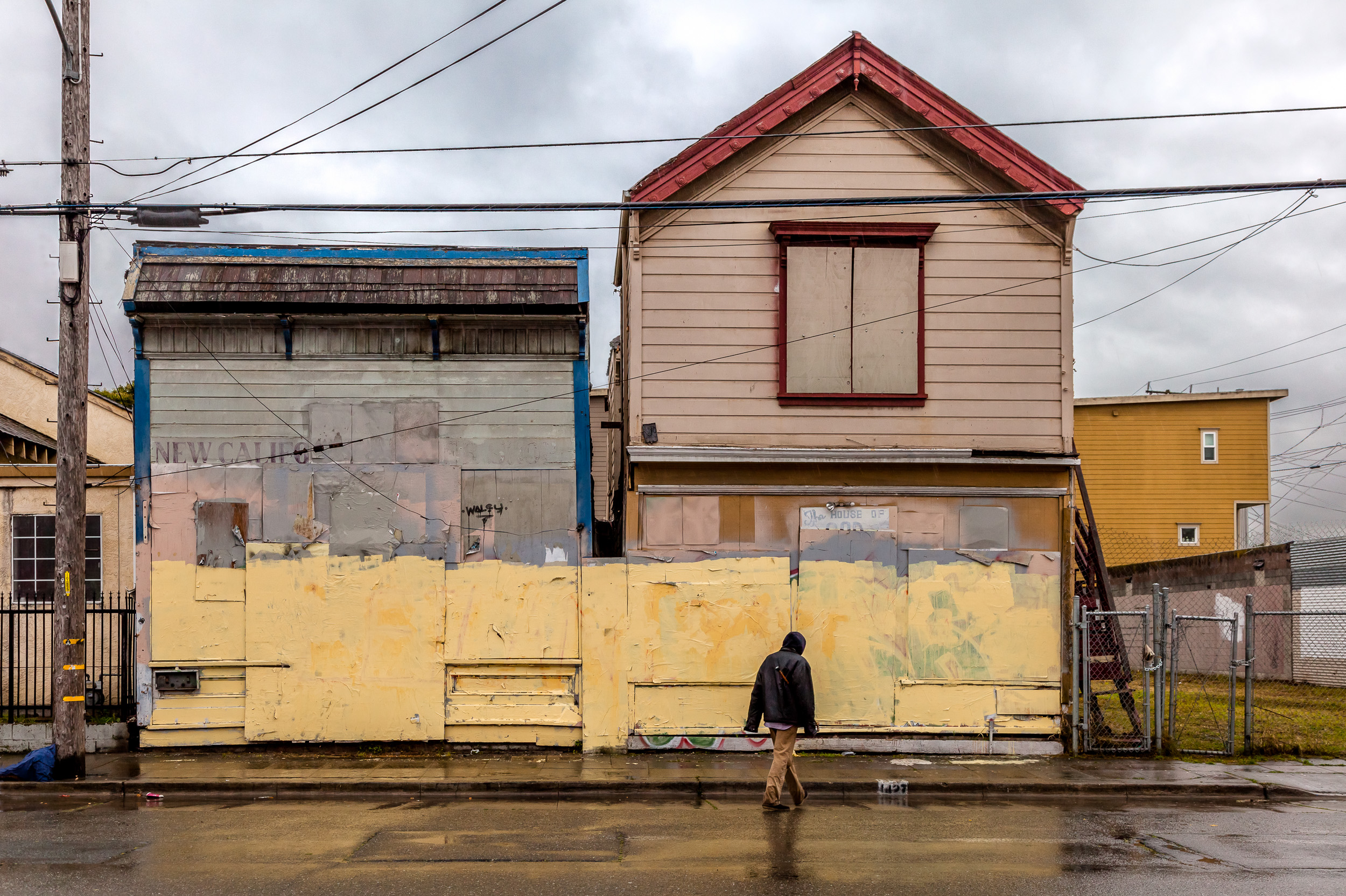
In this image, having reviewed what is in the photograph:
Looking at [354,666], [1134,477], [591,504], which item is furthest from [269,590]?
[1134,477]

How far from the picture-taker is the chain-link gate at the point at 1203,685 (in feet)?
43.1

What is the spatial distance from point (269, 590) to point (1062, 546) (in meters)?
10.0

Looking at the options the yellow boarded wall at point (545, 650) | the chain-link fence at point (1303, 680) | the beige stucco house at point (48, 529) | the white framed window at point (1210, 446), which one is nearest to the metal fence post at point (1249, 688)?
the chain-link fence at point (1303, 680)

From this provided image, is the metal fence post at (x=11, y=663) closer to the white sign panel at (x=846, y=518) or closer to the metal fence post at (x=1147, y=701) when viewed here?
the white sign panel at (x=846, y=518)

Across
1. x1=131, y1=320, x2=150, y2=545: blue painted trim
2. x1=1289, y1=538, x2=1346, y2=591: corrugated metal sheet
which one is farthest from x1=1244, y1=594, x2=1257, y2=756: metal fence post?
x1=131, y1=320, x2=150, y2=545: blue painted trim

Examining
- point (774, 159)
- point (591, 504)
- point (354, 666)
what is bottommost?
point (354, 666)

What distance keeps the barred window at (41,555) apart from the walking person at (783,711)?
32.0 feet

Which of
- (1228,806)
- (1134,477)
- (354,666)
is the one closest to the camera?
(1228,806)

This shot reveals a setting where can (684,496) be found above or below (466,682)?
above

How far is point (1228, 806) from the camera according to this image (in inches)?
424

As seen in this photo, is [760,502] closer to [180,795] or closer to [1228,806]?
[1228,806]

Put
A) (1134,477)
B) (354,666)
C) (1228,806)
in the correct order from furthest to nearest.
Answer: (1134,477) < (354,666) < (1228,806)

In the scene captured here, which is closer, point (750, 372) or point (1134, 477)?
point (750, 372)

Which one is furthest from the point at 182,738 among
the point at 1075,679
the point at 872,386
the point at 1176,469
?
the point at 1176,469
